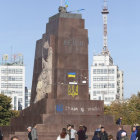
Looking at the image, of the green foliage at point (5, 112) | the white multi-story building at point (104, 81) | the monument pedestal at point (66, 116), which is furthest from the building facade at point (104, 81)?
the monument pedestal at point (66, 116)

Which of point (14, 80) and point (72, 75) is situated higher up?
point (14, 80)

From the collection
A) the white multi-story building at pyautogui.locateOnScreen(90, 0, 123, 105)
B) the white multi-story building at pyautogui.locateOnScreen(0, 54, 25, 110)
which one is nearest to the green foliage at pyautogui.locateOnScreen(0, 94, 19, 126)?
the white multi-story building at pyautogui.locateOnScreen(90, 0, 123, 105)

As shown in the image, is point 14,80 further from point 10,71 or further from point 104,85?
point 104,85

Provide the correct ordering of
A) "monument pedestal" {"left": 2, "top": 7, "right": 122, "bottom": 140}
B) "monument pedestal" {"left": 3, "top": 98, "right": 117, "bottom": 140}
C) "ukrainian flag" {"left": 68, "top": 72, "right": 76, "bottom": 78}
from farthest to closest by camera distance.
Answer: "ukrainian flag" {"left": 68, "top": 72, "right": 76, "bottom": 78}, "monument pedestal" {"left": 2, "top": 7, "right": 122, "bottom": 140}, "monument pedestal" {"left": 3, "top": 98, "right": 117, "bottom": 140}

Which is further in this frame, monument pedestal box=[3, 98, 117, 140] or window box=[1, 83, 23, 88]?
window box=[1, 83, 23, 88]

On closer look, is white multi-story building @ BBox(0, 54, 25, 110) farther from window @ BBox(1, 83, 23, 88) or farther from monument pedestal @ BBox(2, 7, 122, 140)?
monument pedestal @ BBox(2, 7, 122, 140)

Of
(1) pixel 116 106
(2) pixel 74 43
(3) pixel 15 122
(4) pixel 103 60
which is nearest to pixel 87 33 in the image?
(2) pixel 74 43

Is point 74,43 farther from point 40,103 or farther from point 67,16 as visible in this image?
point 40,103

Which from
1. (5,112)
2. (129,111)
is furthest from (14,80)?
(5,112)

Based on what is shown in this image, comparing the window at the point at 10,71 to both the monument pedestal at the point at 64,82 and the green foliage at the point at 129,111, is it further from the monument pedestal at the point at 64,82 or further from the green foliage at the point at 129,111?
the monument pedestal at the point at 64,82

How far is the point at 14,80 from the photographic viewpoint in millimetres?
183875

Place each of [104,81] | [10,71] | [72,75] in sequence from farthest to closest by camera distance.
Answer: [10,71], [104,81], [72,75]

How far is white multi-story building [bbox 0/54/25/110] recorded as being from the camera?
595ft

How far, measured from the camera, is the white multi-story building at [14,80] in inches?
7136
